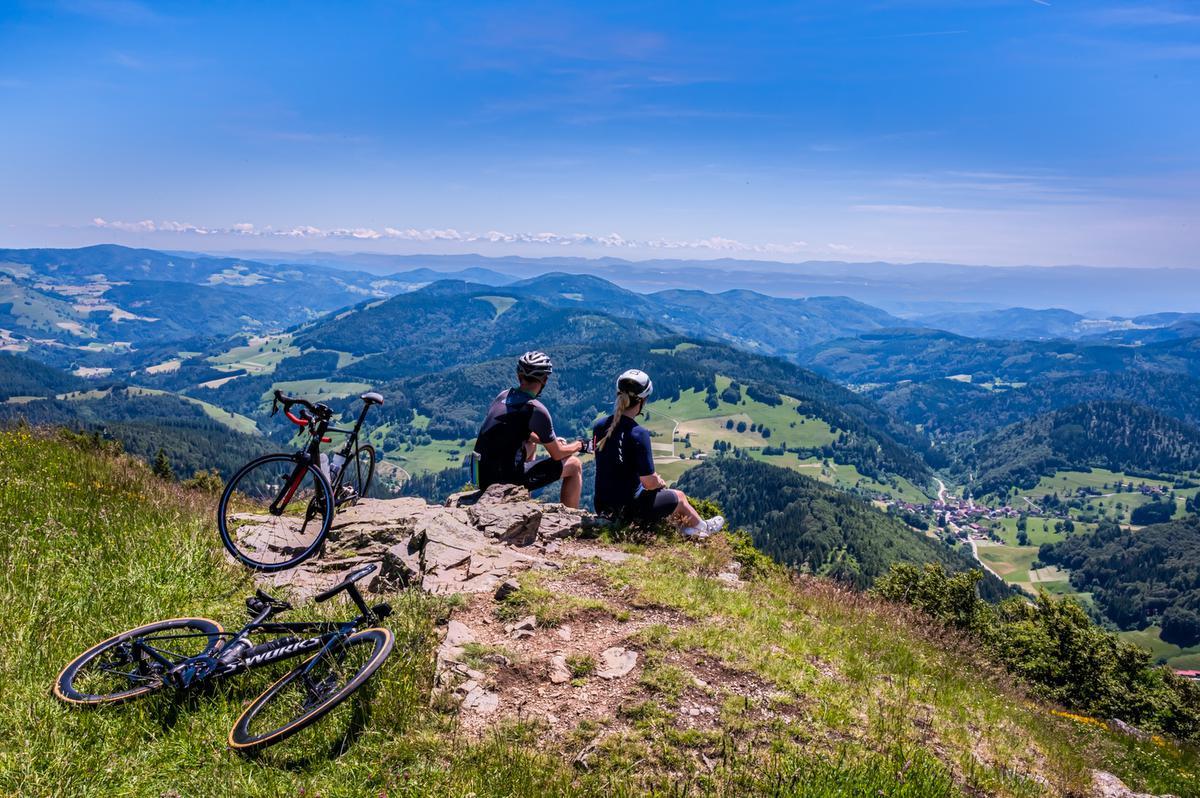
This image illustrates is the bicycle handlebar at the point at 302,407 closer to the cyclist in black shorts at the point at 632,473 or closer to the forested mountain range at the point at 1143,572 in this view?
the cyclist in black shorts at the point at 632,473

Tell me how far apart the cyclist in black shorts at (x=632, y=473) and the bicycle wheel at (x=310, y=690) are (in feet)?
19.8

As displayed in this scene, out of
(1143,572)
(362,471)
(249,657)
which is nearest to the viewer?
(249,657)

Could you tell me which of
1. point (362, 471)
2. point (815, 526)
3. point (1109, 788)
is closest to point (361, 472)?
point (362, 471)

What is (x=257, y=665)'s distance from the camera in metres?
5.43

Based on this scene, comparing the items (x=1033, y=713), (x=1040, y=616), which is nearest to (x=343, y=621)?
(x=1033, y=713)

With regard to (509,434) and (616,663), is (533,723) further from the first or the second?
(509,434)

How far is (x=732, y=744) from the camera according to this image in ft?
17.7

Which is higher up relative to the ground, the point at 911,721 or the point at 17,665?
the point at 17,665

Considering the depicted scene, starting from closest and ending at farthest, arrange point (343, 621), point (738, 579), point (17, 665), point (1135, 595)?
point (17, 665)
point (343, 621)
point (738, 579)
point (1135, 595)

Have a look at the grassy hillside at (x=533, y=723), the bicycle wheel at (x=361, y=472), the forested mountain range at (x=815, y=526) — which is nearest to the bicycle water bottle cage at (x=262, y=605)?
the grassy hillside at (x=533, y=723)

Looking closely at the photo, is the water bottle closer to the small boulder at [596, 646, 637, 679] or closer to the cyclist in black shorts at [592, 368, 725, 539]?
the small boulder at [596, 646, 637, 679]

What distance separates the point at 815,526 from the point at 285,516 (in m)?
150

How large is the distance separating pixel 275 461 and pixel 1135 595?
21503 cm

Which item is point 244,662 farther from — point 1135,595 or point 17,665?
point 1135,595
